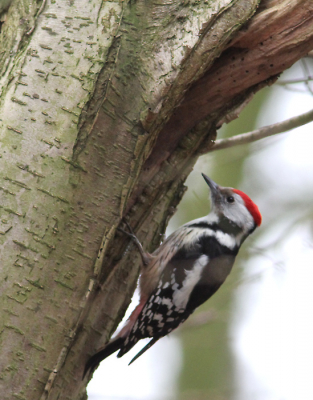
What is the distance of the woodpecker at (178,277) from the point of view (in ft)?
11.0

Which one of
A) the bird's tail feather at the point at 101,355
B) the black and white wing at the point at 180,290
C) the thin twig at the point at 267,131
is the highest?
the thin twig at the point at 267,131

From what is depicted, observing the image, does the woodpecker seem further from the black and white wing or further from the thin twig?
the thin twig

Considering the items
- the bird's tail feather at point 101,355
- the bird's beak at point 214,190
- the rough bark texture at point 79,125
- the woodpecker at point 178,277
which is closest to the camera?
the rough bark texture at point 79,125

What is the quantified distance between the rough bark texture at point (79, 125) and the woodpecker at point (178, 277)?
0.69m

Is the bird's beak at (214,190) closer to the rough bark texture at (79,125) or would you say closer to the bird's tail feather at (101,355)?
the rough bark texture at (79,125)

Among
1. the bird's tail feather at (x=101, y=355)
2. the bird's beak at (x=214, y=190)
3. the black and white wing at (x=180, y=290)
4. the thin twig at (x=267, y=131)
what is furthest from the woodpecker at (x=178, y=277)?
the thin twig at (x=267, y=131)

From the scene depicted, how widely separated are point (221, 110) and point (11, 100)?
1472 millimetres

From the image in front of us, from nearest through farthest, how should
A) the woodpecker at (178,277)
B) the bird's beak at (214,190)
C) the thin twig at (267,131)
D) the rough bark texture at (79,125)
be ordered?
the rough bark texture at (79,125), the thin twig at (267,131), the woodpecker at (178,277), the bird's beak at (214,190)

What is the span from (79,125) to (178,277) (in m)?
1.74

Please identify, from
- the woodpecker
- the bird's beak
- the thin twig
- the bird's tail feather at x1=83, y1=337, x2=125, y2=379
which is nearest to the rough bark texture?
the bird's tail feather at x1=83, y1=337, x2=125, y2=379

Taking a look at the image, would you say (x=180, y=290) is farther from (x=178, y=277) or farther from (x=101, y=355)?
(x=101, y=355)

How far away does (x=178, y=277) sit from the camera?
136 inches

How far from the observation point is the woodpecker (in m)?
3.35

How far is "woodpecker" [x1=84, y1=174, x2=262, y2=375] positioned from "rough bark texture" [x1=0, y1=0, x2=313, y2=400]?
69 centimetres
